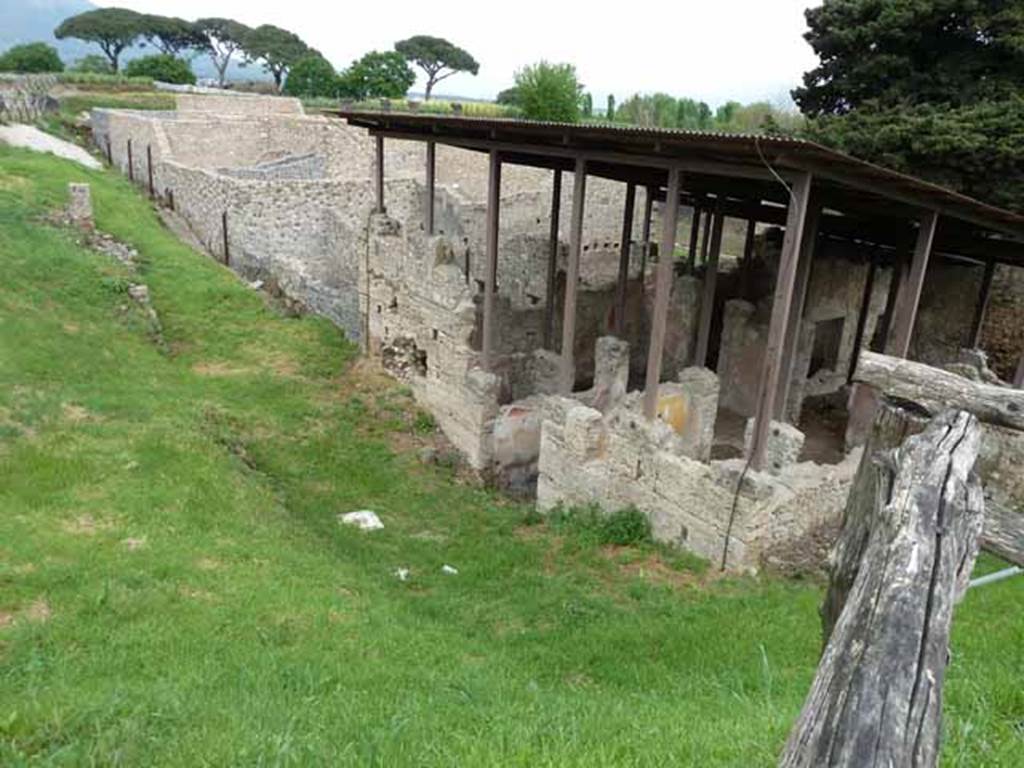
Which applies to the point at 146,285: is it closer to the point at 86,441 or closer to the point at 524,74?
the point at 86,441

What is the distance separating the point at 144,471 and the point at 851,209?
11.2 meters

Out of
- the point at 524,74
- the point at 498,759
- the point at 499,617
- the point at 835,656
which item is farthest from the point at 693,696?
the point at 524,74

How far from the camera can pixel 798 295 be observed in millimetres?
12938

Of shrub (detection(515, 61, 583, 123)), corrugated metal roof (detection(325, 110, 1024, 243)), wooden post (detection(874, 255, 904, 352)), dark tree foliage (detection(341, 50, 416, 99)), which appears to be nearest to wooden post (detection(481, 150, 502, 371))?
corrugated metal roof (detection(325, 110, 1024, 243))

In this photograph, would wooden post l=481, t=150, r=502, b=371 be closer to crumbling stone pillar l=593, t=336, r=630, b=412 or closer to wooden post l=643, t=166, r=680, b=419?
crumbling stone pillar l=593, t=336, r=630, b=412

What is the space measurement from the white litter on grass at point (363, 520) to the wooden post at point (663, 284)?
4025 mm

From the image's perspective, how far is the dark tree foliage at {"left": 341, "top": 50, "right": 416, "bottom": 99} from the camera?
6078 centimetres

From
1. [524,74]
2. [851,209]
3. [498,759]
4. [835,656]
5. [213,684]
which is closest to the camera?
[835,656]

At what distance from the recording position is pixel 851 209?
42.7 ft

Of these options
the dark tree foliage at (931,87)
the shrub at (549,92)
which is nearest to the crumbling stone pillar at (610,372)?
the dark tree foliage at (931,87)

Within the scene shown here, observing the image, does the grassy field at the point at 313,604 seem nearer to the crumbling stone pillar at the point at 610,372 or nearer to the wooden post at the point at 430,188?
the crumbling stone pillar at the point at 610,372

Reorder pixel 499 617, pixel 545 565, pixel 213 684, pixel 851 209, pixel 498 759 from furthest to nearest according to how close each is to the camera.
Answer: pixel 851 209 → pixel 545 565 → pixel 499 617 → pixel 213 684 → pixel 498 759

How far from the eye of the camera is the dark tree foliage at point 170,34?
248 feet

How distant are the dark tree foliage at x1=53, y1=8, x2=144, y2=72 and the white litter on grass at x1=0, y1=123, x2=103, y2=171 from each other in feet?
140
